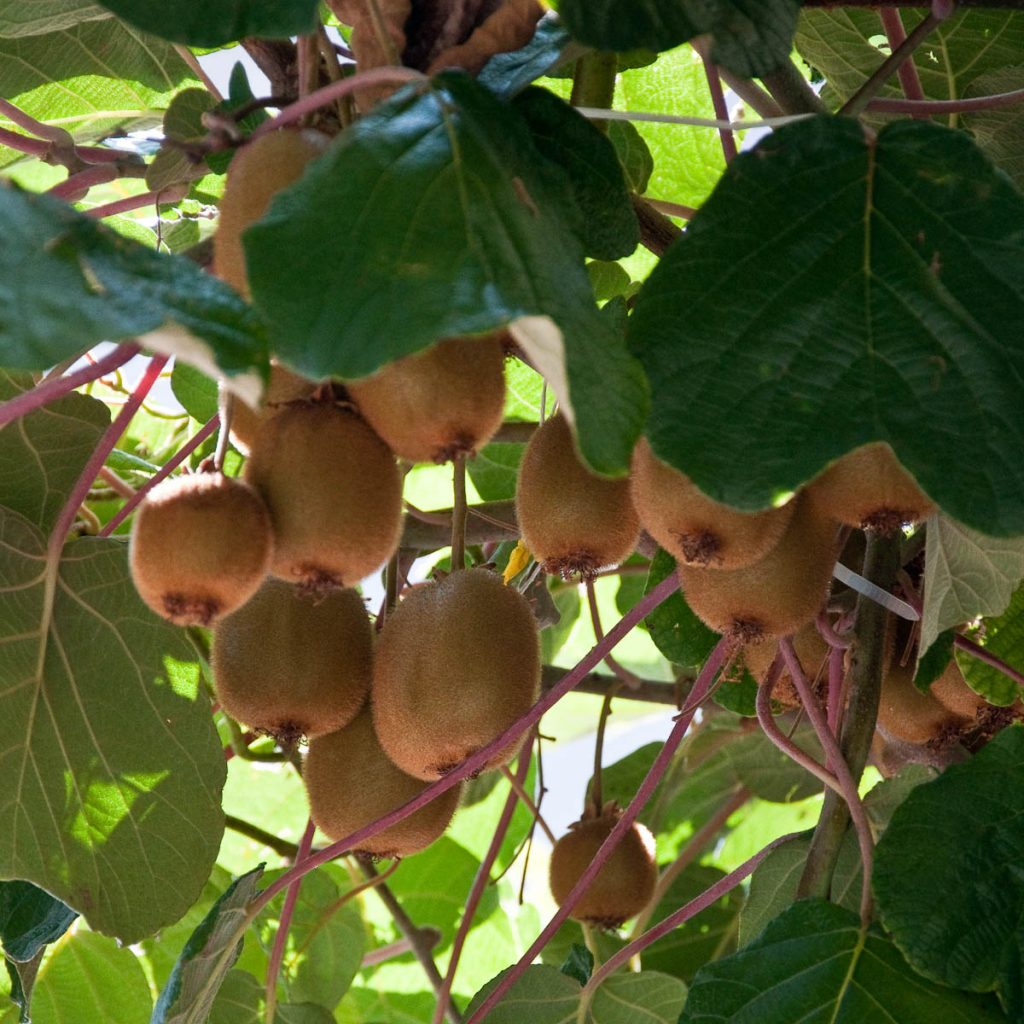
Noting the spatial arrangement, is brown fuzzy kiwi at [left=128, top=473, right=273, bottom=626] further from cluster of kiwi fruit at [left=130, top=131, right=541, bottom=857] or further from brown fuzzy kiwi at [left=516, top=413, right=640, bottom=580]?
brown fuzzy kiwi at [left=516, top=413, right=640, bottom=580]

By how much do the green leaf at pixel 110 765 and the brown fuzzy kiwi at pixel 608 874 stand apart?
24 centimetres

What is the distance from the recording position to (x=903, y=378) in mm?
535

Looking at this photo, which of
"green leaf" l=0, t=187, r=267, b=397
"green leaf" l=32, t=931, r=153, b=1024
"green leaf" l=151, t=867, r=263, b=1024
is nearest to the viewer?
"green leaf" l=0, t=187, r=267, b=397

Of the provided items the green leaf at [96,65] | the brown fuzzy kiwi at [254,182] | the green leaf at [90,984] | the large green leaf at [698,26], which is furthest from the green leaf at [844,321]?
the green leaf at [90,984]

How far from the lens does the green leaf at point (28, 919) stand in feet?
3.13

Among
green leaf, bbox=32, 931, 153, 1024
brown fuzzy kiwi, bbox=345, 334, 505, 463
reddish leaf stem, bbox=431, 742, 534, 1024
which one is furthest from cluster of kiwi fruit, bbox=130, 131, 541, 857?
green leaf, bbox=32, 931, 153, 1024

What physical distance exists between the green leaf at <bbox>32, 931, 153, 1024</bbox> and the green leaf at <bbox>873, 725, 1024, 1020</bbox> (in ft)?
2.35

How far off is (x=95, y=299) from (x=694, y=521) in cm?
25

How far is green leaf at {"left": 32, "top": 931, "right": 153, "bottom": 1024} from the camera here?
1169 mm

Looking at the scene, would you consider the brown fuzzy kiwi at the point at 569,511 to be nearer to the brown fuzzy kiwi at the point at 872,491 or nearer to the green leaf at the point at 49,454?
the brown fuzzy kiwi at the point at 872,491

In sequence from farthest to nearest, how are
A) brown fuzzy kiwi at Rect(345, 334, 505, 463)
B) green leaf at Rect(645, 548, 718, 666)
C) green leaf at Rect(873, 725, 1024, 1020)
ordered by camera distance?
green leaf at Rect(645, 548, 718, 666)
green leaf at Rect(873, 725, 1024, 1020)
brown fuzzy kiwi at Rect(345, 334, 505, 463)

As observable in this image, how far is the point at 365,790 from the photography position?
2.28 ft

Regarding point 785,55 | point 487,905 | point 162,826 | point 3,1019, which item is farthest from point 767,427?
point 487,905

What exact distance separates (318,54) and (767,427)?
239 mm
